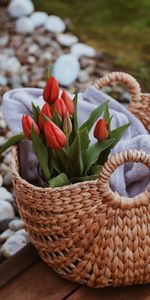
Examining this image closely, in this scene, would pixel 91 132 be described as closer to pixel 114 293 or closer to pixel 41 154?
pixel 41 154

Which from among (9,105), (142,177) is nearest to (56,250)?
(142,177)

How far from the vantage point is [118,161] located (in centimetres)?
142

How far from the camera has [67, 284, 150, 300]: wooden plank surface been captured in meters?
1.59

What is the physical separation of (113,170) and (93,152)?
4.1 inches

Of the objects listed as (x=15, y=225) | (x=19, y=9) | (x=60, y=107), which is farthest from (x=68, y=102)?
(x=19, y=9)

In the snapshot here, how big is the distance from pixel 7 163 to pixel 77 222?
745 millimetres

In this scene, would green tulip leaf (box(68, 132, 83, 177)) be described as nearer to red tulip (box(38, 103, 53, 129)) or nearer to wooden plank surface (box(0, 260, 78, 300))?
red tulip (box(38, 103, 53, 129))

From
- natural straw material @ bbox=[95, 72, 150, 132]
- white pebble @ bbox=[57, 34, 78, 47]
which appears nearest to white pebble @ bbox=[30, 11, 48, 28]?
white pebble @ bbox=[57, 34, 78, 47]

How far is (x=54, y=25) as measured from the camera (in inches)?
117

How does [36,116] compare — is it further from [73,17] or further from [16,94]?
[73,17]

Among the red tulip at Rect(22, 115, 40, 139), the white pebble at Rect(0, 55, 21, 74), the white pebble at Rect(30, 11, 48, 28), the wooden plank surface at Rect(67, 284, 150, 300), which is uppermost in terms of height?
the red tulip at Rect(22, 115, 40, 139)

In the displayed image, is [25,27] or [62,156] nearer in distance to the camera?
[62,156]

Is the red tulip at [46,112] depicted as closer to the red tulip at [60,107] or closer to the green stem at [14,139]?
the red tulip at [60,107]

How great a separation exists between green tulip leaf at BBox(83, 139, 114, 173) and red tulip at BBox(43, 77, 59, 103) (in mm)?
136
